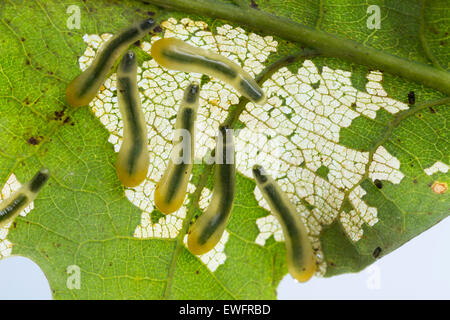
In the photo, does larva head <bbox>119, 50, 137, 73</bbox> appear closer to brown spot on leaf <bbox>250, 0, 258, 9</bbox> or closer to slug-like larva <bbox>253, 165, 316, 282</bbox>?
brown spot on leaf <bbox>250, 0, 258, 9</bbox>

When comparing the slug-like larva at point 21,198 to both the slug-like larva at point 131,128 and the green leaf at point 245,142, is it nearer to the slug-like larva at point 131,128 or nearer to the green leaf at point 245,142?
the green leaf at point 245,142

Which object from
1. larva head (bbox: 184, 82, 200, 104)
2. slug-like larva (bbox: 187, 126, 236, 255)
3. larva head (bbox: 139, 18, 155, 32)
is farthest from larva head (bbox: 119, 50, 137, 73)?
slug-like larva (bbox: 187, 126, 236, 255)

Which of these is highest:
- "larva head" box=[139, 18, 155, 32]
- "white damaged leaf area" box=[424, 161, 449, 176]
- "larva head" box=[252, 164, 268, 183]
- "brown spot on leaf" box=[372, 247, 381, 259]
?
"larva head" box=[139, 18, 155, 32]

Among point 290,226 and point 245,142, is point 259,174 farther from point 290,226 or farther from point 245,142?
point 290,226

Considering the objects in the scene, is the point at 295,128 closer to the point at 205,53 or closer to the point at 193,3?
the point at 205,53

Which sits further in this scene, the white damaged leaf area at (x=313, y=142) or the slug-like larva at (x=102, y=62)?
the white damaged leaf area at (x=313, y=142)

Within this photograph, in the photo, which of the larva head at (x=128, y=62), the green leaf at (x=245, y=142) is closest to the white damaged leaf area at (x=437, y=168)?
the green leaf at (x=245, y=142)

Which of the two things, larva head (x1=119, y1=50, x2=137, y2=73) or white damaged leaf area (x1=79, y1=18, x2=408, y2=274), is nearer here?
larva head (x1=119, y1=50, x2=137, y2=73)
